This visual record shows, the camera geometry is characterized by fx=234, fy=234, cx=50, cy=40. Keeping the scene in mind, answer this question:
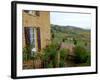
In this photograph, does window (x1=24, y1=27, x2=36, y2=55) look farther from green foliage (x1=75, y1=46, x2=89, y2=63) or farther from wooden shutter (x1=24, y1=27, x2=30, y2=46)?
green foliage (x1=75, y1=46, x2=89, y2=63)

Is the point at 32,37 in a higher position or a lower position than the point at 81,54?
higher

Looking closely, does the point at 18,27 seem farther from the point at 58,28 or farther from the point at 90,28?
the point at 90,28

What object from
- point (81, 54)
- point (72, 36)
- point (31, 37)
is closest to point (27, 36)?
point (31, 37)

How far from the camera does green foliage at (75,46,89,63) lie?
196 cm

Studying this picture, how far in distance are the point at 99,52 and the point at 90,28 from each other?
228mm

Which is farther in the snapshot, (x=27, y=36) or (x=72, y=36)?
(x=72, y=36)

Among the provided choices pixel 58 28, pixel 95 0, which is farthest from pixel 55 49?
pixel 95 0

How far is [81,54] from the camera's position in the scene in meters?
1.98

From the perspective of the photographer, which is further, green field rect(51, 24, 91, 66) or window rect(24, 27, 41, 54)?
green field rect(51, 24, 91, 66)

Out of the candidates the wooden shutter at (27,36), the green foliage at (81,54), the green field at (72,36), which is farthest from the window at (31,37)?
the green foliage at (81,54)

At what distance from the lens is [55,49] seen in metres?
1.89

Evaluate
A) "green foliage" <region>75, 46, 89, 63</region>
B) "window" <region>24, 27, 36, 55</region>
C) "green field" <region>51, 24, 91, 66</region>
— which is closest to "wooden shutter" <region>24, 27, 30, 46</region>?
"window" <region>24, 27, 36, 55</region>

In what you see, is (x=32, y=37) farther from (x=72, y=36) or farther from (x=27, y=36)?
(x=72, y=36)
